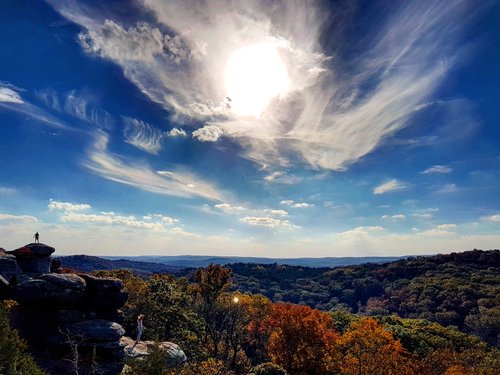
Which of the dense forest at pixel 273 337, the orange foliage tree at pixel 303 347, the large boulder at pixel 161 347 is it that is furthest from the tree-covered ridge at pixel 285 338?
the large boulder at pixel 161 347

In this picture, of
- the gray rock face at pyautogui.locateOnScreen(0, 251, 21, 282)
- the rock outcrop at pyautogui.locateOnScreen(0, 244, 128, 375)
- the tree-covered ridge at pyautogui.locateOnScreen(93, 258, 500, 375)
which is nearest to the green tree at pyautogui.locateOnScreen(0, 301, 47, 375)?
the rock outcrop at pyautogui.locateOnScreen(0, 244, 128, 375)

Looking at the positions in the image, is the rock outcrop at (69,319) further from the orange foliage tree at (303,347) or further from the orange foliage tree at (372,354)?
the orange foliage tree at (372,354)

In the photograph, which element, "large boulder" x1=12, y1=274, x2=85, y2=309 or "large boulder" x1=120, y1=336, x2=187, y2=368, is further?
"large boulder" x1=12, y1=274, x2=85, y2=309

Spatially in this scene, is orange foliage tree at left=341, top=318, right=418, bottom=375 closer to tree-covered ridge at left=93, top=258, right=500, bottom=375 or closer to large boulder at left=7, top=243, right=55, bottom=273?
tree-covered ridge at left=93, top=258, right=500, bottom=375

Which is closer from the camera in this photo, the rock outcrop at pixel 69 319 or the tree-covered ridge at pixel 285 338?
the rock outcrop at pixel 69 319

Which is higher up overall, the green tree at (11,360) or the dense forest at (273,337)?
the green tree at (11,360)

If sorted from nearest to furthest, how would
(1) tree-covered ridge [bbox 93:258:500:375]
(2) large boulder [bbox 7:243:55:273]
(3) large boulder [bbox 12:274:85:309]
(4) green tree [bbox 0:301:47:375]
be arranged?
(4) green tree [bbox 0:301:47:375] < (3) large boulder [bbox 12:274:85:309] < (2) large boulder [bbox 7:243:55:273] < (1) tree-covered ridge [bbox 93:258:500:375]

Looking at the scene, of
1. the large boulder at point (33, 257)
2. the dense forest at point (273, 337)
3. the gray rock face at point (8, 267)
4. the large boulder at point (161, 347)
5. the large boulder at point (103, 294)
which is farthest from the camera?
the dense forest at point (273, 337)

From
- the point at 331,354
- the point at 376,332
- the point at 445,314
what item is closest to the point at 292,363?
the point at 331,354
